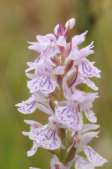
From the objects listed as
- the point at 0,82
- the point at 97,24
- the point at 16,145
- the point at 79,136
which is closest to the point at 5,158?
the point at 16,145

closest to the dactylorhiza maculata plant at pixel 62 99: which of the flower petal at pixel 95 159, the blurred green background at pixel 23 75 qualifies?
the flower petal at pixel 95 159

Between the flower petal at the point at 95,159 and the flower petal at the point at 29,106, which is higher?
the flower petal at the point at 29,106

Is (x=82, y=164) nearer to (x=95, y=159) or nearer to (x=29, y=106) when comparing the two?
(x=95, y=159)

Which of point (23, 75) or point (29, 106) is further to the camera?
point (23, 75)

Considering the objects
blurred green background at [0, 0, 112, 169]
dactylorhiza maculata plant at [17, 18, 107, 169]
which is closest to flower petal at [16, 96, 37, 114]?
dactylorhiza maculata plant at [17, 18, 107, 169]

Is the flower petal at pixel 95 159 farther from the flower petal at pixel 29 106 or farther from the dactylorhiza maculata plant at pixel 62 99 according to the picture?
the flower petal at pixel 29 106

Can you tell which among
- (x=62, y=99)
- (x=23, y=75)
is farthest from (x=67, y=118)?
(x=23, y=75)

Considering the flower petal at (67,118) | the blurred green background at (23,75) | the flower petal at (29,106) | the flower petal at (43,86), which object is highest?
the blurred green background at (23,75)
